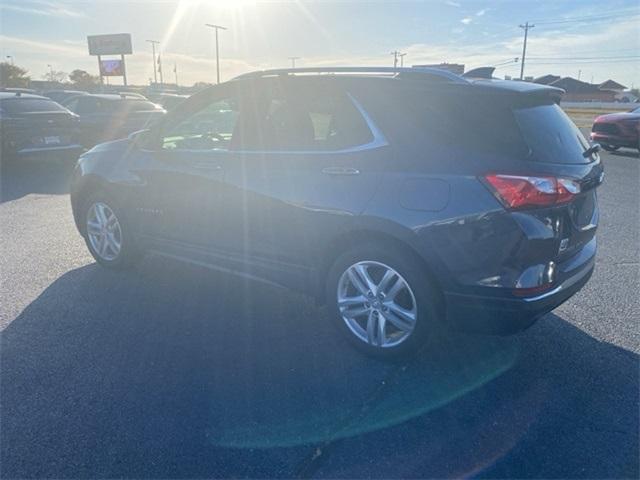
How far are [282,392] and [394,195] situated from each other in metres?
1.33

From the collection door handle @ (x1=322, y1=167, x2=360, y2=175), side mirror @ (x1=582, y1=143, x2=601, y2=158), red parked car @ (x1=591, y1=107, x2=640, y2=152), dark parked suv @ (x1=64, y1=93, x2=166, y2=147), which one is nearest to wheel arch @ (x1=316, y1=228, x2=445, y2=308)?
door handle @ (x1=322, y1=167, x2=360, y2=175)

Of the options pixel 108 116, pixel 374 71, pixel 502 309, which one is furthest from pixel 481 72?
pixel 108 116

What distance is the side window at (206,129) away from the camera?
13.1 ft

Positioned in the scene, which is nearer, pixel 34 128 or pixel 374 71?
pixel 374 71

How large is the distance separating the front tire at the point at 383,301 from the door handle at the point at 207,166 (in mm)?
1236

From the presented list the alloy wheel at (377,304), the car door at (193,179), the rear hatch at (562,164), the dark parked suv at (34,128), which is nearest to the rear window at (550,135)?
the rear hatch at (562,164)

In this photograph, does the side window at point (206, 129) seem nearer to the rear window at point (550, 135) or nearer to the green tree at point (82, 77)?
the rear window at point (550, 135)

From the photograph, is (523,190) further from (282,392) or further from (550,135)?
(282,392)

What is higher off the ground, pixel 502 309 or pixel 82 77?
pixel 82 77

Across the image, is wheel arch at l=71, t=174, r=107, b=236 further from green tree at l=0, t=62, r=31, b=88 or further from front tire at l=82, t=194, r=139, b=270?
green tree at l=0, t=62, r=31, b=88

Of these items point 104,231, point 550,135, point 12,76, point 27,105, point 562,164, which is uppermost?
point 12,76

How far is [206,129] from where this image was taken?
4.43 meters

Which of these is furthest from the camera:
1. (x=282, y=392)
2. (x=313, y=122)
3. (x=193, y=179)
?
(x=193, y=179)

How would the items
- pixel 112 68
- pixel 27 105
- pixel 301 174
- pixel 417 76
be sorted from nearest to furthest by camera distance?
pixel 417 76 < pixel 301 174 < pixel 27 105 < pixel 112 68
